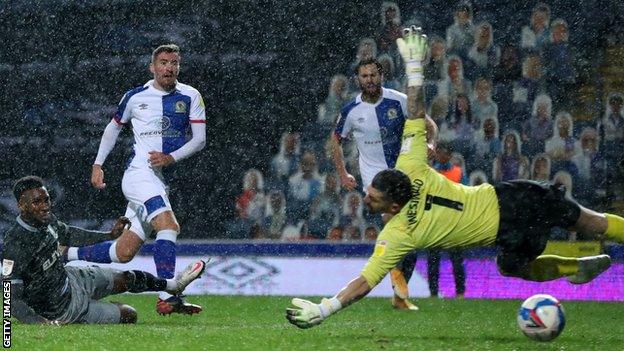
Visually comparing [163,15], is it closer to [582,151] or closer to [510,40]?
[510,40]

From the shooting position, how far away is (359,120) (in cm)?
1105

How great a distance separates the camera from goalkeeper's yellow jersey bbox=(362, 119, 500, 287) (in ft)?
25.3

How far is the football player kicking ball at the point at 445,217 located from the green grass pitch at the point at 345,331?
16.1 inches

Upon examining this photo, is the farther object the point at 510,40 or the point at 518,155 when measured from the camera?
the point at 510,40

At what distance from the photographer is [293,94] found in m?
15.9

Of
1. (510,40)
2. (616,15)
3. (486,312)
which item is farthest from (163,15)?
(486,312)

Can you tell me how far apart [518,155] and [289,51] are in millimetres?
3467

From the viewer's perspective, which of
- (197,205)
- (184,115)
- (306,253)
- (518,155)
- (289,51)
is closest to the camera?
(184,115)

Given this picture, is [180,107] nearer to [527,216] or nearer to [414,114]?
[414,114]

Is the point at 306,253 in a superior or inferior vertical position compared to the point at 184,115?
inferior

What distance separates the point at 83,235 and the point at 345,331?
2.04 metres

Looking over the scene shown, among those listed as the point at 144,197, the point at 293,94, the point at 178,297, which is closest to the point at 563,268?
the point at 178,297

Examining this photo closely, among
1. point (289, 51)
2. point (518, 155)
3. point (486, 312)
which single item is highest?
point (289, 51)

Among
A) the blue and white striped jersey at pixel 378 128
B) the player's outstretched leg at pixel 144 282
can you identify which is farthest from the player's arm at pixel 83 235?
the blue and white striped jersey at pixel 378 128
